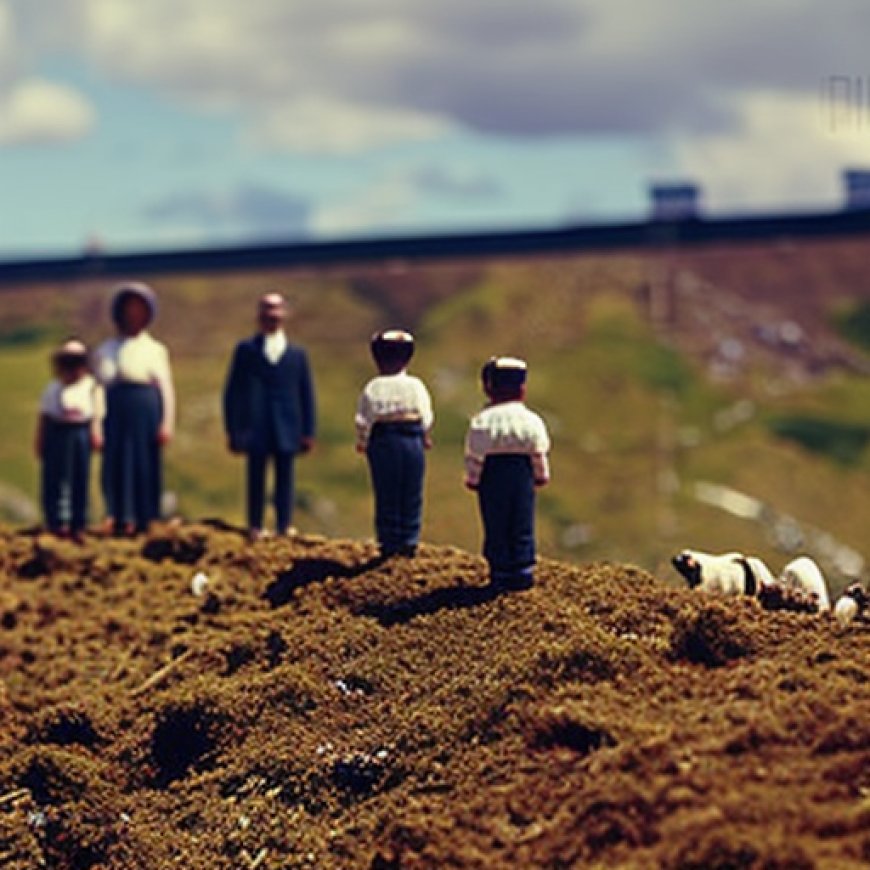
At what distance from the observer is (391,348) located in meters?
15.6

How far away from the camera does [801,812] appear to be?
33.7ft

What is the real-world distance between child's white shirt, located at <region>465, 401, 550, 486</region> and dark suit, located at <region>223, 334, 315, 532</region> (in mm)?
5187

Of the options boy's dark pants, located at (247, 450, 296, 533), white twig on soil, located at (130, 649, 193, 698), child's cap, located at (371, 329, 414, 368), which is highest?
child's cap, located at (371, 329, 414, 368)

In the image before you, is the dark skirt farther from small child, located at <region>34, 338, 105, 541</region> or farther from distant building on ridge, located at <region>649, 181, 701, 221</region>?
distant building on ridge, located at <region>649, 181, 701, 221</region>

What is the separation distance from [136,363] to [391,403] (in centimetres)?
562

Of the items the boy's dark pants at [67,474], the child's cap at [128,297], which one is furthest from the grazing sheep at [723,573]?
the boy's dark pants at [67,474]

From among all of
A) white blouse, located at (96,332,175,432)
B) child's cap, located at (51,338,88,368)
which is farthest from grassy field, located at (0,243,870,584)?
white blouse, located at (96,332,175,432)

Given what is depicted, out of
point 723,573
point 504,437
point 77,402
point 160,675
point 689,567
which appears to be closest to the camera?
point 504,437

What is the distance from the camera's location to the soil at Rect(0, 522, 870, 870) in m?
10.6

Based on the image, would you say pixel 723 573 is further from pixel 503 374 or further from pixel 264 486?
pixel 264 486

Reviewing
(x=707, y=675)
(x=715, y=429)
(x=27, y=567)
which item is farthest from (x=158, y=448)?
(x=715, y=429)

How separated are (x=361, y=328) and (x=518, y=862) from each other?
97047mm

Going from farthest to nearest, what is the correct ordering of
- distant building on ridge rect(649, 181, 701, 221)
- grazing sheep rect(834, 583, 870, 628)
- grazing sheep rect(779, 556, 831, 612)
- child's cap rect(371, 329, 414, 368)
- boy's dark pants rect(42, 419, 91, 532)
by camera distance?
distant building on ridge rect(649, 181, 701, 221) < boy's dark pants rect(42, 419, 91, 532) < child's cap rect(371, 329, 414, 368) < grazing sheep rect(779, 556, 831, 612) < grazing sheep rect(834, 583, 870, 628)

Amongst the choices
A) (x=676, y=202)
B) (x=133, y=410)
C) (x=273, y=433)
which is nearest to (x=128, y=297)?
(x=133, y=410)
